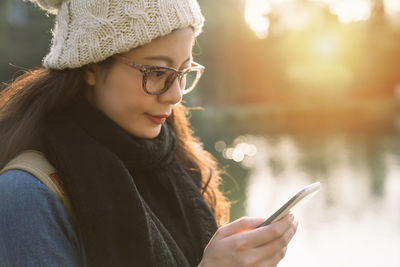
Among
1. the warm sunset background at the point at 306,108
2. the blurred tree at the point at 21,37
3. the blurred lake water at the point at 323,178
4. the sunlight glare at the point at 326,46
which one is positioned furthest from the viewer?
the sunlight glare at the point at 326,46

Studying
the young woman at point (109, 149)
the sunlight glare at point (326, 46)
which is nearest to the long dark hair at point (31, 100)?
the young woman at point (109, 149)

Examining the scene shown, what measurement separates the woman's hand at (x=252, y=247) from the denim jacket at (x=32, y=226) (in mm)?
385

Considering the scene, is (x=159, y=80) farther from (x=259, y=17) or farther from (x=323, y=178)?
(x=259, y=17)

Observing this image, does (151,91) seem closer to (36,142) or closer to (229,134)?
(36,142)

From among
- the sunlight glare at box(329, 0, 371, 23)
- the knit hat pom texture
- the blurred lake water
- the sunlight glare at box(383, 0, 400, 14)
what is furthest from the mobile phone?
the sunlight glare at box(329, 0, 371, 23)

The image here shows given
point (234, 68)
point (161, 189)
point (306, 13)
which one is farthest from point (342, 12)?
point (161, 189)

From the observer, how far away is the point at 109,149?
1526 millimetres

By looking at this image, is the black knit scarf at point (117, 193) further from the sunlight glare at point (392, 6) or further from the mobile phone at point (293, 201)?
the sunlight glare at point (392, 6)

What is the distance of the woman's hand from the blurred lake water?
4.07 ft

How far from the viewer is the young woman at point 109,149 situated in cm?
120

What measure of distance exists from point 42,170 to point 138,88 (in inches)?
16.2

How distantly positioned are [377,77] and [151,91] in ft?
96.5

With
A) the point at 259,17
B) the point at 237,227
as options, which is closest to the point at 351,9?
the point at 259,17

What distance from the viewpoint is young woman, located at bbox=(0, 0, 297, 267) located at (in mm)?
1204
